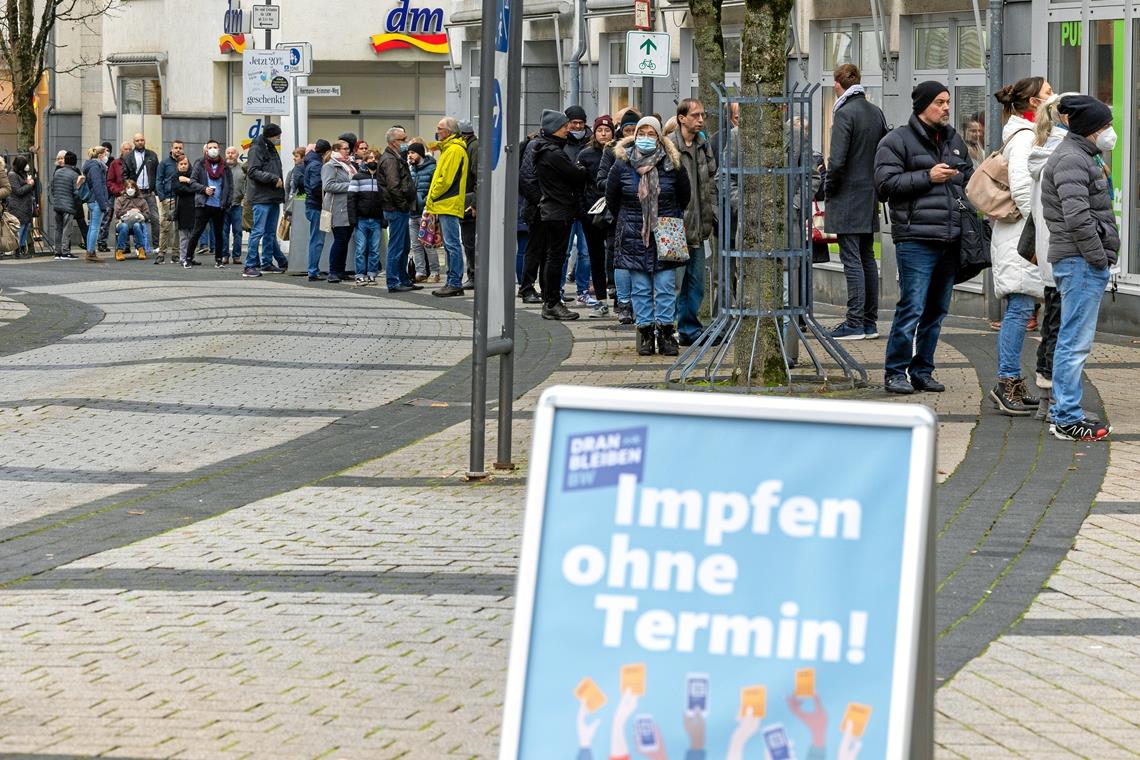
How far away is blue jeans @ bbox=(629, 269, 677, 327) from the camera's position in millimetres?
14633

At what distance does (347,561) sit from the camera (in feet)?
25.9

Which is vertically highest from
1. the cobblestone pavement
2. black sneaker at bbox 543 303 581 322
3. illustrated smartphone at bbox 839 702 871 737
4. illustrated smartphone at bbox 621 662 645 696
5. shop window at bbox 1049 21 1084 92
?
shop window at bbox 1049 21 1084 92

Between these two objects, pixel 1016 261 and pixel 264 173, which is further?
pixel 264 173

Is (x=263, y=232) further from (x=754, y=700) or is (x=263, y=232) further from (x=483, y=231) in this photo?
(x=754, y=700)

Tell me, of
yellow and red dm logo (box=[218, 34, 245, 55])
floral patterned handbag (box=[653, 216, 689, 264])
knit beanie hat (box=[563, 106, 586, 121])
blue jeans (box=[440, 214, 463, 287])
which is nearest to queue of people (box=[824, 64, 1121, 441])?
floral patterned handbag (box=[653, 216, 689, 264])

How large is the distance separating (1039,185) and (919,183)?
1.17 meters

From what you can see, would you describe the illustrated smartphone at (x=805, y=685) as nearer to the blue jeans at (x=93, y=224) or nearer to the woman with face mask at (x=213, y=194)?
the woman with face mask at (x=213, y=194)

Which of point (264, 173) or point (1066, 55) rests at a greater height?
point (1066, 55)

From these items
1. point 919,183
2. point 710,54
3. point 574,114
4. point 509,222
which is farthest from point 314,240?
point 509,222

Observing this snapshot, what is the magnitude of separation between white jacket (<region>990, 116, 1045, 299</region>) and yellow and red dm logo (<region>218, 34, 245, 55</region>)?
30.5 m

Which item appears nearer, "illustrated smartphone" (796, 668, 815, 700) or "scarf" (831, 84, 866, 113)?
"illustrated smartphone" (796, 668, 815, 700)

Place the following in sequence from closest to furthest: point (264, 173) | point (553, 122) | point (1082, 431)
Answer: point (1082, 431)
point (553, 122)
point (264, 173)

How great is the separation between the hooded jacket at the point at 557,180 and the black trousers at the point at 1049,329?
7.18 metres

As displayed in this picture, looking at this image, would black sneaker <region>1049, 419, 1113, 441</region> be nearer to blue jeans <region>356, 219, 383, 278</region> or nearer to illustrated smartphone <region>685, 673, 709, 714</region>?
illustrated smartphone <region>685, 673, 709, 714</region>
